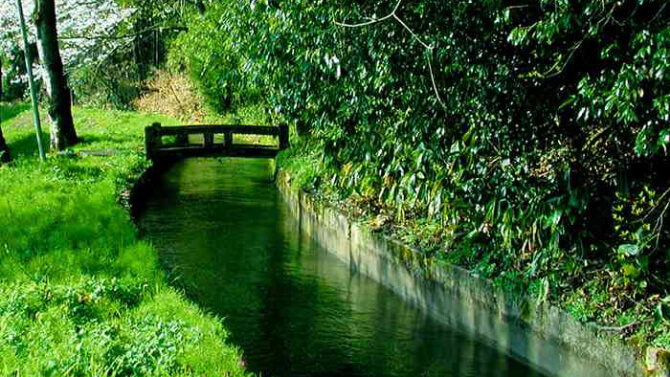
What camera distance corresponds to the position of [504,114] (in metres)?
5.78

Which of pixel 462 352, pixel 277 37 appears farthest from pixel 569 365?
pixel 277 37

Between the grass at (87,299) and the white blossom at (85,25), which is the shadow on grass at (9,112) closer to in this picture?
the white blossom at (85,25)

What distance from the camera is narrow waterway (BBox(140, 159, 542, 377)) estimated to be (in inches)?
255

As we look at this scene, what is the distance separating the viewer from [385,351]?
6773 millimetres

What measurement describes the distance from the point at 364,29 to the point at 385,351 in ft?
10.7

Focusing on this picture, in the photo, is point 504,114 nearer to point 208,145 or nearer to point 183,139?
point 208,145

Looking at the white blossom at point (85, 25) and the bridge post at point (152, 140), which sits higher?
the white blossom at point (85, 25)

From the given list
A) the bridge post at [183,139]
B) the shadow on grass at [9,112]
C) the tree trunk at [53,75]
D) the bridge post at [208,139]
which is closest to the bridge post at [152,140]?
the bridge post at [183,139]

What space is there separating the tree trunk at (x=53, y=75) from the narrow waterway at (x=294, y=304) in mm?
4185

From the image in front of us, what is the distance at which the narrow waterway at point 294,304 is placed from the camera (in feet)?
21.2

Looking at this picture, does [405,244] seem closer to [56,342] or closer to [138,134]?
[56,342]

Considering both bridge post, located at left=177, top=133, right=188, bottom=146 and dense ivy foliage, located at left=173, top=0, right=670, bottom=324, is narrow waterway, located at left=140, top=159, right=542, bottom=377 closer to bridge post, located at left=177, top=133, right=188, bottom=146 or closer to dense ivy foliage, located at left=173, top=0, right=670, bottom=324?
dense ivy foliage, located at left=173, top=0, right=670, bottom=324

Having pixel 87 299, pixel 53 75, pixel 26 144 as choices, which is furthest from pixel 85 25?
pixel 87 299

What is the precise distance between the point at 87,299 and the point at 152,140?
10322 mm
